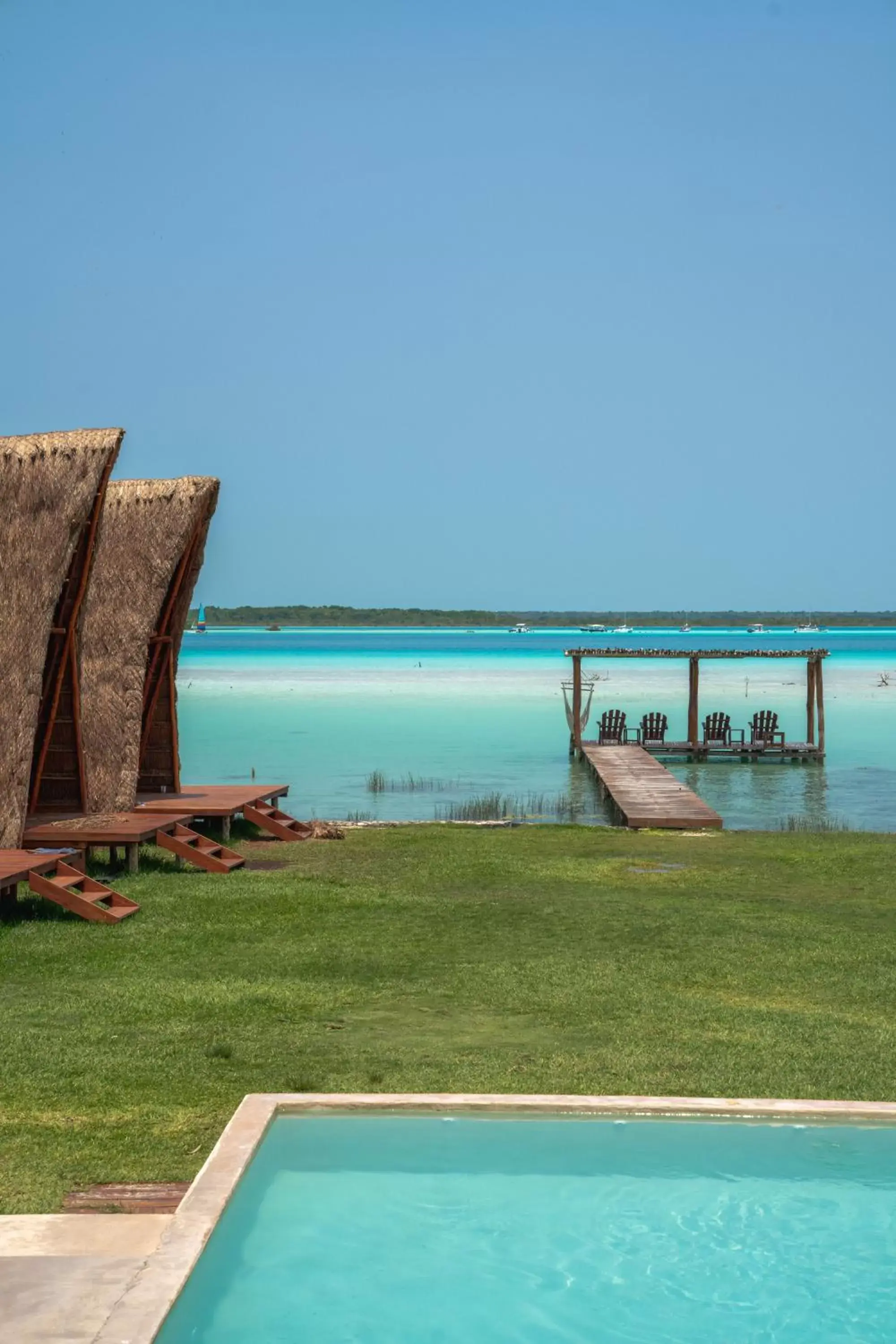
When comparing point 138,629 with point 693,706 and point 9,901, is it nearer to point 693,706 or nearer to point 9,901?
point 9,901

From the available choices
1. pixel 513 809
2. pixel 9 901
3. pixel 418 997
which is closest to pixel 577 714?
pixel 513 809

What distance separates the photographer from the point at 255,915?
420 inches

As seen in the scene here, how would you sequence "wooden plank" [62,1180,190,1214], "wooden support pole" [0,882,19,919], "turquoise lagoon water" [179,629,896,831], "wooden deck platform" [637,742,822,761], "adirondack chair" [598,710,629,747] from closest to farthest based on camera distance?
"wooden plank" [62,1180,190,1214]
"wooden support pole" [0,882,19,919]
"turquoise lagoon water" [179,629,896,831]
"wooden deck platform" [637,742,822,761]
"adirondack chair" [598,710,629,747]

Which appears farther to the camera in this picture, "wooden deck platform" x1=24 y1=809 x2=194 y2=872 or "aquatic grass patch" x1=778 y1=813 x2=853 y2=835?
"aquatic grass patch" x1=778 y1=813 x2=853 y2=835

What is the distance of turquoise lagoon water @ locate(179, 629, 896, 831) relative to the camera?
79.2 ft

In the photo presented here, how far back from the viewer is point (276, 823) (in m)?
15.7

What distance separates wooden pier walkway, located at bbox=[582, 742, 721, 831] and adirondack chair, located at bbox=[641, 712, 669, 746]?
3484 millimetres

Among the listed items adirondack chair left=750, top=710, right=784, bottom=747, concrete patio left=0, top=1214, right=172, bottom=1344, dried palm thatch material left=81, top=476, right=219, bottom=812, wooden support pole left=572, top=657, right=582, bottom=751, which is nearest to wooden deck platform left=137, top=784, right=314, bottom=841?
dried palm thatch material left=81, top=476, right=219, bottom=812

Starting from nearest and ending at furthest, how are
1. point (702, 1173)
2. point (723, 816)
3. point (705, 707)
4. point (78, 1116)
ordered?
point (702, 1173) < point (78, 1116) < point (723, 816) < point (705, 707)

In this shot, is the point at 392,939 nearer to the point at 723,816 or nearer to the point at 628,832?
the point at 628,832

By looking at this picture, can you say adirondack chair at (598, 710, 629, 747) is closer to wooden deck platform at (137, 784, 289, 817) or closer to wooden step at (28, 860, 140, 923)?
wooden deck platform at (137, 784, 289, 817)

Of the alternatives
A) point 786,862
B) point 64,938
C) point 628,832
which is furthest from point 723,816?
point 64,938

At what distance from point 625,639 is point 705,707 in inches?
3974

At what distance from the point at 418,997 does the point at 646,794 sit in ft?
41.5
